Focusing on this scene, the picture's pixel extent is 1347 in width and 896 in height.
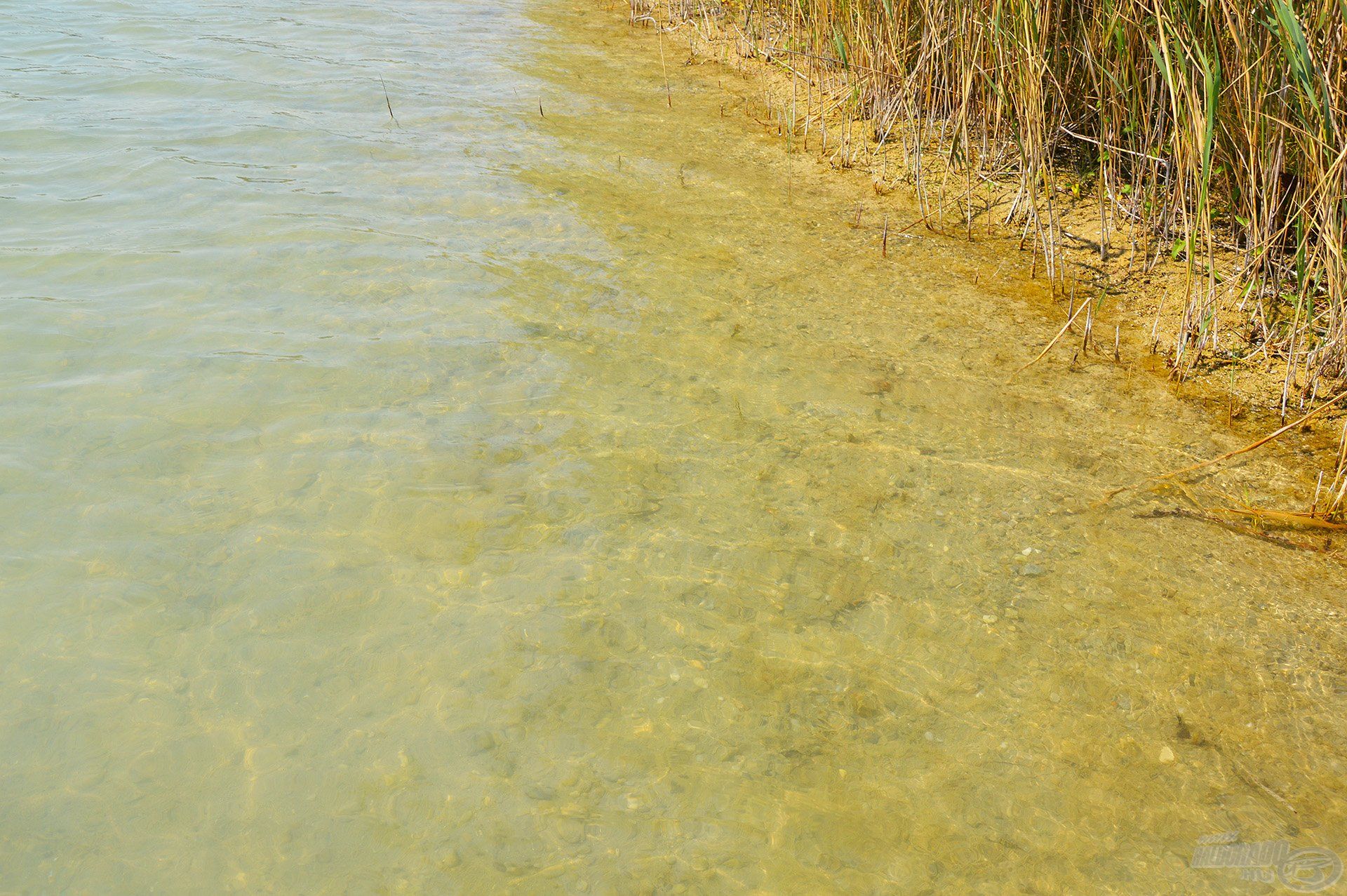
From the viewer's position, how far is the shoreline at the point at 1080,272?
3.40 metres

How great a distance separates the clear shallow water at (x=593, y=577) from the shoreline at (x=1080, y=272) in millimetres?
200

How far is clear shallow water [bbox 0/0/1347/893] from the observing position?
2.07m

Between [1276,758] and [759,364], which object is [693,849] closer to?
[1276,758]

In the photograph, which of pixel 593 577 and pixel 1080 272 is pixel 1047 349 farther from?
pixel 593 577

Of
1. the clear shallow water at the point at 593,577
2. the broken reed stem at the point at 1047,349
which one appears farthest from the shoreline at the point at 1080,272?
the clear shallow water at the point at 593,577

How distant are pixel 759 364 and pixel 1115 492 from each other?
4.54ft

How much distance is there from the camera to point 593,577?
2711mm

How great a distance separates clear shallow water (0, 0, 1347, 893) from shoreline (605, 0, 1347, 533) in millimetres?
200

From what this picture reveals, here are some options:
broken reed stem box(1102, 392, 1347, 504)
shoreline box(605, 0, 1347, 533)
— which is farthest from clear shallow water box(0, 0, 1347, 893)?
shoreline box(605, 0, 1347, 533)

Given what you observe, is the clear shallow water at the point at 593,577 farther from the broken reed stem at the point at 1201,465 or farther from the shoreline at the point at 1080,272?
the shoreline at the point at 1080,272

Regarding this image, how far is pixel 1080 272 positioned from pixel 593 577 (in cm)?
315

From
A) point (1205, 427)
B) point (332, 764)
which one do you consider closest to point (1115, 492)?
point (1205, 427)

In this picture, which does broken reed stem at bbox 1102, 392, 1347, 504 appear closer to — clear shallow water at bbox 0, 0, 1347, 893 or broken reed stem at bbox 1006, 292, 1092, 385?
clear shallow water at bbox 0, 0, 1347, 893

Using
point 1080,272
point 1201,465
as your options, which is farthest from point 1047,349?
point 1080,272
